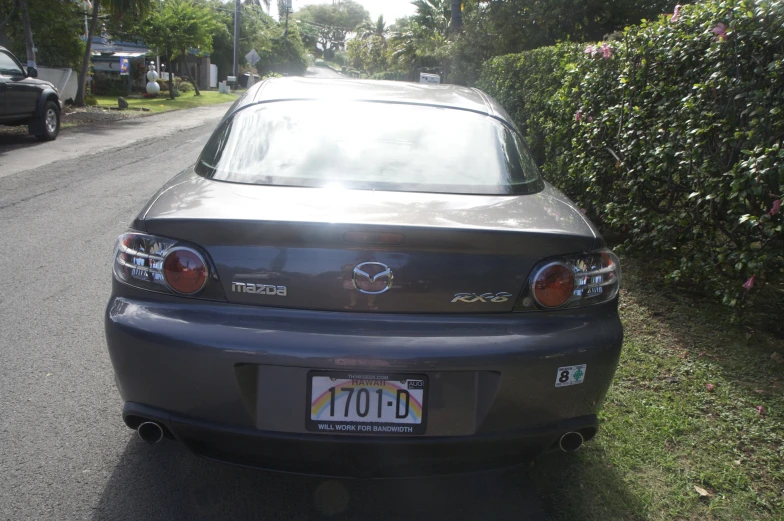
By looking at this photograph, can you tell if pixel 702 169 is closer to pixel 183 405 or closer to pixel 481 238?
pixel 481 238

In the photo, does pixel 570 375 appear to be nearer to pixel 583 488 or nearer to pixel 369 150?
pixel 583 488

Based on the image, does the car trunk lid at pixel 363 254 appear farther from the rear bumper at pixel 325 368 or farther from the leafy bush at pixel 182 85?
the leafy bush at pixel 182 85

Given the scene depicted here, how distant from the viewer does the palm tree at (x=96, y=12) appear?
21188 mm

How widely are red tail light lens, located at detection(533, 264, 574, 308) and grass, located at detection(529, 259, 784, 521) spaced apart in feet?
2.70

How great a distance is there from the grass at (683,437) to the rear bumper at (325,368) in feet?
1.94

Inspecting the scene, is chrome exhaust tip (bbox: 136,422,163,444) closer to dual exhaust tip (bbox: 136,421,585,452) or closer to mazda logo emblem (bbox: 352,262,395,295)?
dual exhaust tip (bbox: 136,421,585,452)

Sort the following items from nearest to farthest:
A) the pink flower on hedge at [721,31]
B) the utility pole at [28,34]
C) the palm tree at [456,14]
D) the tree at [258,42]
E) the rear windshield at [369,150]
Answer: the rear windshield at [369,150]
the pink flower on hedge at [721,31]
the utility pole at [28,34]
the palm tree at [456,14]
the tree at [258,42]

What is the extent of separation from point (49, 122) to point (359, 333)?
42.8 feet

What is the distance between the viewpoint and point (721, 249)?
3.87 m

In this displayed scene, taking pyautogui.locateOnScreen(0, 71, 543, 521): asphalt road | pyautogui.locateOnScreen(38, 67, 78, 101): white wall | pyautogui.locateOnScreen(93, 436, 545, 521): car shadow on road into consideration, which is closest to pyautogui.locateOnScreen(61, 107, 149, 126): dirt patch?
pyautogui.locateOnScreen(38, 67, 78, 101): white wall

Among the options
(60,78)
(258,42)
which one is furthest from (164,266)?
(258,42)

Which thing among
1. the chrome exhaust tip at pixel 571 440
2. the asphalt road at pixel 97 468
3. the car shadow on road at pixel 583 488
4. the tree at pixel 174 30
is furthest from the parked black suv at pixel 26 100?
the tree at pixel 174 30

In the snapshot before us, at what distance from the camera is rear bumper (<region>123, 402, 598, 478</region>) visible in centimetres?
208

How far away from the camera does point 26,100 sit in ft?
39.1
